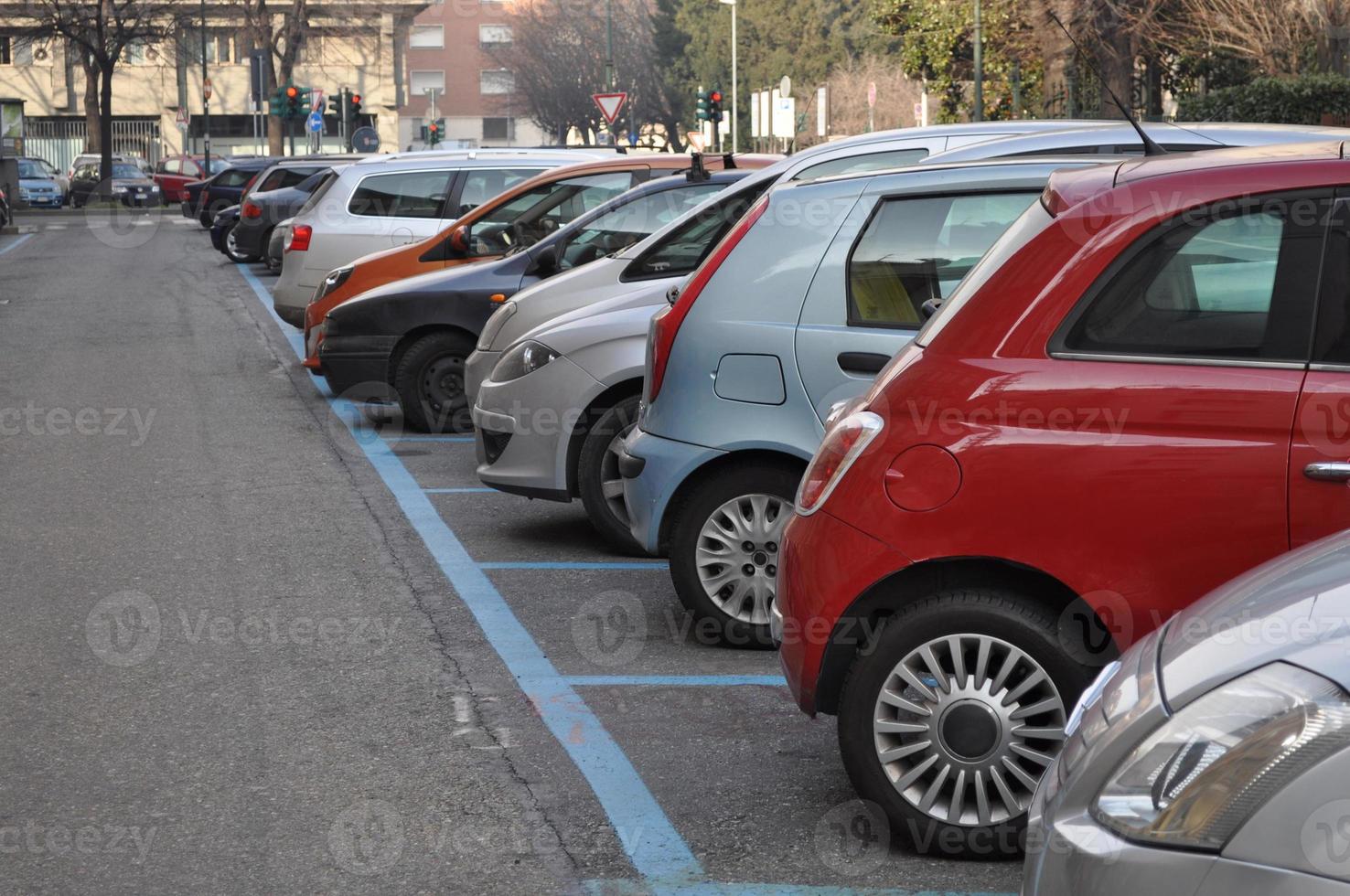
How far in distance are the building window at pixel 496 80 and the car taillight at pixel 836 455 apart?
90407 millimetres

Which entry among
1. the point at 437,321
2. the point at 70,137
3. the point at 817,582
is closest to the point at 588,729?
the point at 817,582

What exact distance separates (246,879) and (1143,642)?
2220 millimetres

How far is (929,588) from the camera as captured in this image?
430 centimetres

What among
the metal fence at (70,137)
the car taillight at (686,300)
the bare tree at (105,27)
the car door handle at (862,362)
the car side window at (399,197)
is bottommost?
the car door handle at (862,362)

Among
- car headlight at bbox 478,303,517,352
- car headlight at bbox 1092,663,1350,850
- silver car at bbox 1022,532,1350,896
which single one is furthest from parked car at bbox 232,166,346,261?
car headlight at bbox 1092,663,1350,850

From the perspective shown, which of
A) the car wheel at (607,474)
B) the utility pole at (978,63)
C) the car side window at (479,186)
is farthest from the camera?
the utility pole at (978,63)

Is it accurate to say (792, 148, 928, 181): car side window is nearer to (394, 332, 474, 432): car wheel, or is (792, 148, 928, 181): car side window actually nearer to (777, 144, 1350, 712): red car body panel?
(394, 332, 474, 432): car wheel

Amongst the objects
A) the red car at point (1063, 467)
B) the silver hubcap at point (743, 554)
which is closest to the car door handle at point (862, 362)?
the silver hubcap at point (743, 554)

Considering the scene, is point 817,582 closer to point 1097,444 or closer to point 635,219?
point 1097,444

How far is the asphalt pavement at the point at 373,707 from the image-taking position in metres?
4.32

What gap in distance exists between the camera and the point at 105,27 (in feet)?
176

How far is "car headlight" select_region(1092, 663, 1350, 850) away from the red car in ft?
4.59

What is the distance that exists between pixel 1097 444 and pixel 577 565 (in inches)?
158

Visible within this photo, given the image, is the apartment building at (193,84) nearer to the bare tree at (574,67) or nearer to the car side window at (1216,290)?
the bare tree at (574,67)
